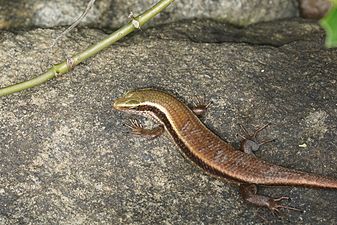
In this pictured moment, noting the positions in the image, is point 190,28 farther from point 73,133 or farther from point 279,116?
point 73,133

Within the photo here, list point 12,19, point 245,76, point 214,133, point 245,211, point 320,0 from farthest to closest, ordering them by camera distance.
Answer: point 320,0
point 12,19
point 245,76
point 214,133
point 245,211

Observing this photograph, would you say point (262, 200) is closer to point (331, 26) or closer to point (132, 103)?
point (132, 103)

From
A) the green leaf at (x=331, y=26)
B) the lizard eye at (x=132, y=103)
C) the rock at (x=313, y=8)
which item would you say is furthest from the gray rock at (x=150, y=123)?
the green leaf at (x=331, y=26)

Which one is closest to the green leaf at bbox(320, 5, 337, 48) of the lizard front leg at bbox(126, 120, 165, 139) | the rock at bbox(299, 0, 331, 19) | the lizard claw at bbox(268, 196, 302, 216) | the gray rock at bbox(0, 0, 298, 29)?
the lizard claw at bbox(268, 196, 302, 216)

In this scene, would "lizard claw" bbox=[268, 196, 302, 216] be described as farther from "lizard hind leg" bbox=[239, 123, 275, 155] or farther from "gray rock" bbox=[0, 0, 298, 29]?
"gray rock" bbox=[0, 0, 298, 29]

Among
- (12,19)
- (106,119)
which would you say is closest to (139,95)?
(106,119)

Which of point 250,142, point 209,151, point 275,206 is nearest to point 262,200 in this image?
point 275,206
